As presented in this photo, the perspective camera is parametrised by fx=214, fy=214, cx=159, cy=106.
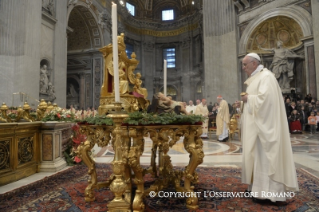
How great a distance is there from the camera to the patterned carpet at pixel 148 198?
2.14 meters

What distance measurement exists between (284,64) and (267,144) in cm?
1070

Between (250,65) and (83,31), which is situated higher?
(83,31)

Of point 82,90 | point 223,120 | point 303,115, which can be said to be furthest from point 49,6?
point 303,115

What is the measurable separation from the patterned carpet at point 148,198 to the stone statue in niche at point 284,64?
30.3 ft

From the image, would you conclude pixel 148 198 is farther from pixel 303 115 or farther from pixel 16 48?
pixel 16 48

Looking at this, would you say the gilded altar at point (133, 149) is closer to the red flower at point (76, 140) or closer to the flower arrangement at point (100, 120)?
the flower arrangement at point (100, 120)

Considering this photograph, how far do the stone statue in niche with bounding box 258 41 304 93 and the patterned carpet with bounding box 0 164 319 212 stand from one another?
9.23 m

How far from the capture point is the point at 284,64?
11.0m

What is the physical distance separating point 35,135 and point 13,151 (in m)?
0.56

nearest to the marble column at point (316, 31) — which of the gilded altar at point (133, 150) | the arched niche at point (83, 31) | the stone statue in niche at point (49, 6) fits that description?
the gilded altar at point (133, 150)

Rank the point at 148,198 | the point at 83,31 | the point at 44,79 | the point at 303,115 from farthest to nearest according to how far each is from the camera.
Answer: the point at 83,31 → the point at 44,79 → the point at 303,115 → the point at 148,198

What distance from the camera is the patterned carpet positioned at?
7.02 ft

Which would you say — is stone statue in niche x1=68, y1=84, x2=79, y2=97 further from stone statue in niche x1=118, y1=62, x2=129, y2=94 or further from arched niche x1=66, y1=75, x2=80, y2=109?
stone statue in niche x1=118, y1=62, x2=129, y2=94

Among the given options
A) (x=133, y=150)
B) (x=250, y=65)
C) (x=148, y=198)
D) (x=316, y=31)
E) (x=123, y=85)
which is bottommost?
(x=148, y=198)
